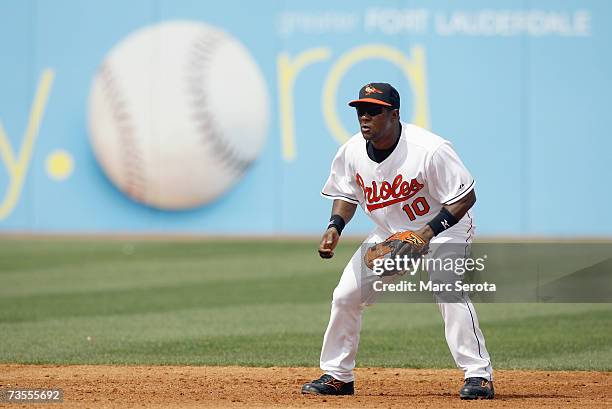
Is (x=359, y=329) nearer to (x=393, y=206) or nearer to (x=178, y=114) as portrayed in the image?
(x=393, y=206)

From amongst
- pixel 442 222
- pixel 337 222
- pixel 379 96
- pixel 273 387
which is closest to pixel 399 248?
pixel 442 222

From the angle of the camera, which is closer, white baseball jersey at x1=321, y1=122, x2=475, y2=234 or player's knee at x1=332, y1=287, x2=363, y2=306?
white baseball jersey at x1=321, y1=122, x2=475, y2=234

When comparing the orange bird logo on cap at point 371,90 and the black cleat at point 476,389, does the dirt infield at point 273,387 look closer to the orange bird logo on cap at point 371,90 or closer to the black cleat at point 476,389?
the black cleat at point 476,389

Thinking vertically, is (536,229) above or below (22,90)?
below

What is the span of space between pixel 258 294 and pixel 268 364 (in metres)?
3.92

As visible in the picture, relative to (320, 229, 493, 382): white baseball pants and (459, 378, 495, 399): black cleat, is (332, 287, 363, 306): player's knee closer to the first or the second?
(320, 229, 493, 382): white baseball pants

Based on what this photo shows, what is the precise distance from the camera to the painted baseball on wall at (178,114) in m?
17.1

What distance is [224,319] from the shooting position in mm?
9508

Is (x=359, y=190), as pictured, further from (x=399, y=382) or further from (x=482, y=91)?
(x=482, y=91)

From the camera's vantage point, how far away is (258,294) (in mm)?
11078

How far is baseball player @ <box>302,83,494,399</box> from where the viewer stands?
550 centimetres

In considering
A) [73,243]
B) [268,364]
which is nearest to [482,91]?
[73,243]

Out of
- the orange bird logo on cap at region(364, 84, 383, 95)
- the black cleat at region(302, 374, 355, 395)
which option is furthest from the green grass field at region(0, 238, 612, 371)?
the orange bird logo on cap at region(364, 84, 383, 95)

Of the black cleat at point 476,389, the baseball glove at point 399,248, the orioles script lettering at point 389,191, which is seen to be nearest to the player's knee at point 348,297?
the baseball glove at point 399,248
